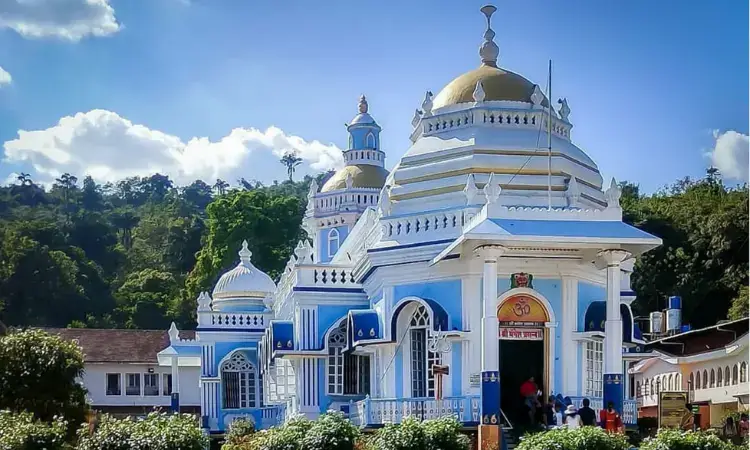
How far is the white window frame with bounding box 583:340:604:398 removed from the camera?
20.9 m

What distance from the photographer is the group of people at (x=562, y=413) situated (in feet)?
60.7

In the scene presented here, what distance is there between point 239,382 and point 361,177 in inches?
364

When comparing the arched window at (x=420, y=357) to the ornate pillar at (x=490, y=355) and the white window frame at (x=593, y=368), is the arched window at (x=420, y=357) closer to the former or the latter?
the ornate pillar at (x=490, y=355)

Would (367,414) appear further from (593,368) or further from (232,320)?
(232,320)

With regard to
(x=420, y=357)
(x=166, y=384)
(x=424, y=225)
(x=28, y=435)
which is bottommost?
(x=166, y=384)

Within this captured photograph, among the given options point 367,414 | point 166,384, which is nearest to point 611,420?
point 367,414

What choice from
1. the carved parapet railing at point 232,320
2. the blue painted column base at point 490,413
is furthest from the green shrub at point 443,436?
the carved parapet railing at point 232,320

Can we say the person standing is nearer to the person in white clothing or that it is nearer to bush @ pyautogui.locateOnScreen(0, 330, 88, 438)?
the person in white clothing

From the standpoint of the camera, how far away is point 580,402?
66.2ft

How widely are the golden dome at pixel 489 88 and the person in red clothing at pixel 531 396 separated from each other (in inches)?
216

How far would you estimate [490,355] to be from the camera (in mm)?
18859

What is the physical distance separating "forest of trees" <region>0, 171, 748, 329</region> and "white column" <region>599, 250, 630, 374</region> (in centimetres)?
1870

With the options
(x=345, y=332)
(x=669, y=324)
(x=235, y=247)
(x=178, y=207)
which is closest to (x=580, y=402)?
(x=345, y=332)

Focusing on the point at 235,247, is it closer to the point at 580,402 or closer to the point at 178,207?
the point at 178,207
